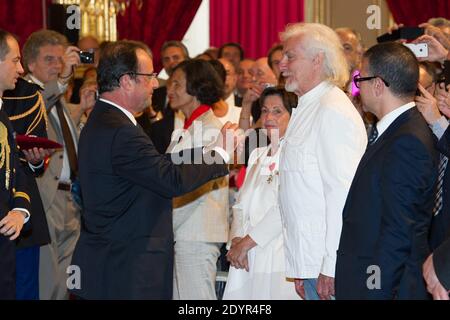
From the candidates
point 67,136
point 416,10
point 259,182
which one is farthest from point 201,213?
point 416,10

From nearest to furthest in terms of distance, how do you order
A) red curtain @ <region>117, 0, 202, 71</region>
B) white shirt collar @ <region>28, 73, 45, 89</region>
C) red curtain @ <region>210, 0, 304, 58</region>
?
white shirt collar @ <region>28, 73, 45, 89</region>
red curtain @ <region>117, 0, 202, 71</region>
red curtain @ <region>210, 0, 304, 58</region>

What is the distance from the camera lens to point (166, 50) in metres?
8.41

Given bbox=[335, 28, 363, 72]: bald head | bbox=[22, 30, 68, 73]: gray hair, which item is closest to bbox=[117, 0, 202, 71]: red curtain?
bbox=[22, 30, 68, 73]: gray hair

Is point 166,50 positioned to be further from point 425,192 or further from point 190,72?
point 425,192

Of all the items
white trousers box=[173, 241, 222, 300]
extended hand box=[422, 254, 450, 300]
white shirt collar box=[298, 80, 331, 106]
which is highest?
white shirt collar box=[298, 80, 331, 106]

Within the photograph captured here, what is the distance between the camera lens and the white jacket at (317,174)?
4090 mm

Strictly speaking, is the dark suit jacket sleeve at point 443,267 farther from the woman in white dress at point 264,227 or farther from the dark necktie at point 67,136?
the dark necktie at point 67,136

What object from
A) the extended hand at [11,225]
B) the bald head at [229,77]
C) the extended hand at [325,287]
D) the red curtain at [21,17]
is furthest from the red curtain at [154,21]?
the extended hand at [325,287]

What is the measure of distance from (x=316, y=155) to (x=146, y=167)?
0.78 meters

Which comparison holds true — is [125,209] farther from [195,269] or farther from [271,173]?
[195,269]

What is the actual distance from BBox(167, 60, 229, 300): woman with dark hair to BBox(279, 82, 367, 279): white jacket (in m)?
1.40

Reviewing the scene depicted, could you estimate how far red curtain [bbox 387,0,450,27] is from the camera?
8.79m

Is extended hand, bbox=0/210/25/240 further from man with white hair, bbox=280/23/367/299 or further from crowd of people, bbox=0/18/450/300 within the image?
man with white hair, bbox=280/23/367/299

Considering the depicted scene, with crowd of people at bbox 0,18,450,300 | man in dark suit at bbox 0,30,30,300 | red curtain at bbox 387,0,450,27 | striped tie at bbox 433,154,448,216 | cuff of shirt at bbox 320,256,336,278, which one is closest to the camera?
crowd of people at bbox 0,18,450,300
